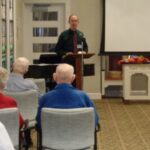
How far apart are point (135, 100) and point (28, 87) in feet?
14.2

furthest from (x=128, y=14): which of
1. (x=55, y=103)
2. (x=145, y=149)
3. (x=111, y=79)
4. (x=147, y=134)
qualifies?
(x=55, y=103)

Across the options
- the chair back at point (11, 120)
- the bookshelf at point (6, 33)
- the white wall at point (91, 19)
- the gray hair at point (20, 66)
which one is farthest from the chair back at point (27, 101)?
the white wall at point (91, 19)

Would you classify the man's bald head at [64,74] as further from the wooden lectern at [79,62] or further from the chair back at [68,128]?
the wooden lectern at [79,62]

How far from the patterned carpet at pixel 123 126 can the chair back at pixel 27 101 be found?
2.81 feet

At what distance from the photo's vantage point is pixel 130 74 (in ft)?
27.1

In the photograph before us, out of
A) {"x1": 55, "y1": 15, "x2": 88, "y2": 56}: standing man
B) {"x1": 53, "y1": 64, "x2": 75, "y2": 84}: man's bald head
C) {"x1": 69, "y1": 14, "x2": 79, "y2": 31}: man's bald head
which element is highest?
{"x1": 69, "y1": 14, "x2": 79, "y2": 31}: man's bald head

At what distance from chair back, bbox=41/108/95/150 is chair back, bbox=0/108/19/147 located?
20 cm

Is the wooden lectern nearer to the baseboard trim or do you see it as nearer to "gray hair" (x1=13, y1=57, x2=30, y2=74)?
"gray hair" (x1=13, y1=57, x2=30, y2=74)

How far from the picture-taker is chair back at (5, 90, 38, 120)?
4020mm

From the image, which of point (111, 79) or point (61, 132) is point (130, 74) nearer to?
point (111, 79)

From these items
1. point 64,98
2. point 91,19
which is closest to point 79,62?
point 91,19

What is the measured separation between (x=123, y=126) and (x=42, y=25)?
3.82 meters

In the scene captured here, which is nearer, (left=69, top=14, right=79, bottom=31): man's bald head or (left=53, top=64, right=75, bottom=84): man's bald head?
(left=53, top=64, right=75, bottom=84): man's bald head

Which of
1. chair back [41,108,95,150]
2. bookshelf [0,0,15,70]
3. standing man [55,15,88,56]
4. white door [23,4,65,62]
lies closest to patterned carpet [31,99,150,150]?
standing man [55,15,88,56]
